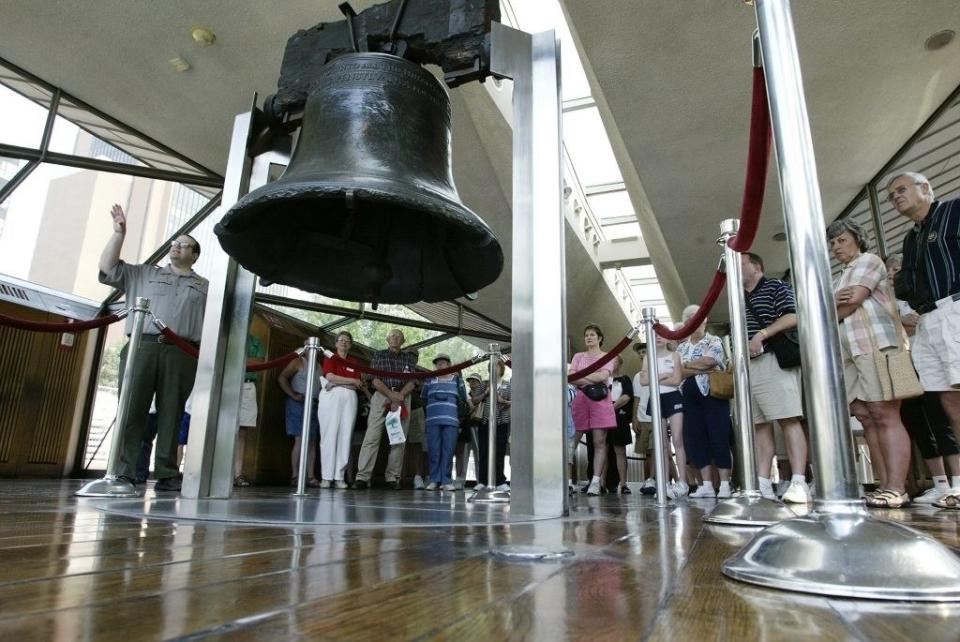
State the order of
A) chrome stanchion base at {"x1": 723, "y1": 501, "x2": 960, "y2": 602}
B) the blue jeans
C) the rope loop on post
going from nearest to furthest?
chrome stanchion base at {"x1": 723, "y1": 501, "x2": 960, "y2": 602} → the rope loop on post → the blue jeans

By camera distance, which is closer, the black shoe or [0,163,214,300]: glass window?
the black shoe

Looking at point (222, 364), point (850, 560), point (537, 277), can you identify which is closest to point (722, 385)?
point (537, 277)

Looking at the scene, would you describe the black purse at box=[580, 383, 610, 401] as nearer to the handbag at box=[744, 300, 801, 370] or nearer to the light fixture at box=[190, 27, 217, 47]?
the handbag at box=[744, 300, 801, 370]

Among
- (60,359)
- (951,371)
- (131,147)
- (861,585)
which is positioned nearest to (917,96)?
(951,371)

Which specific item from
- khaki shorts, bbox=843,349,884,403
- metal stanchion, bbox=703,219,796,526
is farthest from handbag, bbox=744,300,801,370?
metal stanchion, bbox=703,219,796,526

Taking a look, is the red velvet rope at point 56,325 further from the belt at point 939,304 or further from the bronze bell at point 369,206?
the belt at point 939,304

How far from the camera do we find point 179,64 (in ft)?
17.7

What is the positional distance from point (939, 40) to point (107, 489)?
6779 mm

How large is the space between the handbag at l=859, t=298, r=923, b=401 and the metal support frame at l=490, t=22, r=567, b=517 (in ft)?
6.03

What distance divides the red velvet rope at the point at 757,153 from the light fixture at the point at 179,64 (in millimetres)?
5487

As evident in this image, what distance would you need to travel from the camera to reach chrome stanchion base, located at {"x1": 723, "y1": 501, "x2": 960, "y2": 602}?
735mm

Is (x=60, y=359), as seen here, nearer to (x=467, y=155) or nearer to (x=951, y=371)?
(x=467, y=155)

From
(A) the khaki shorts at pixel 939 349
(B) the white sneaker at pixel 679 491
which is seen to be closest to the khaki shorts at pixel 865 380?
(A) the khaki shorts at pixel 939 349

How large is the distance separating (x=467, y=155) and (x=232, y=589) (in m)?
6.97
